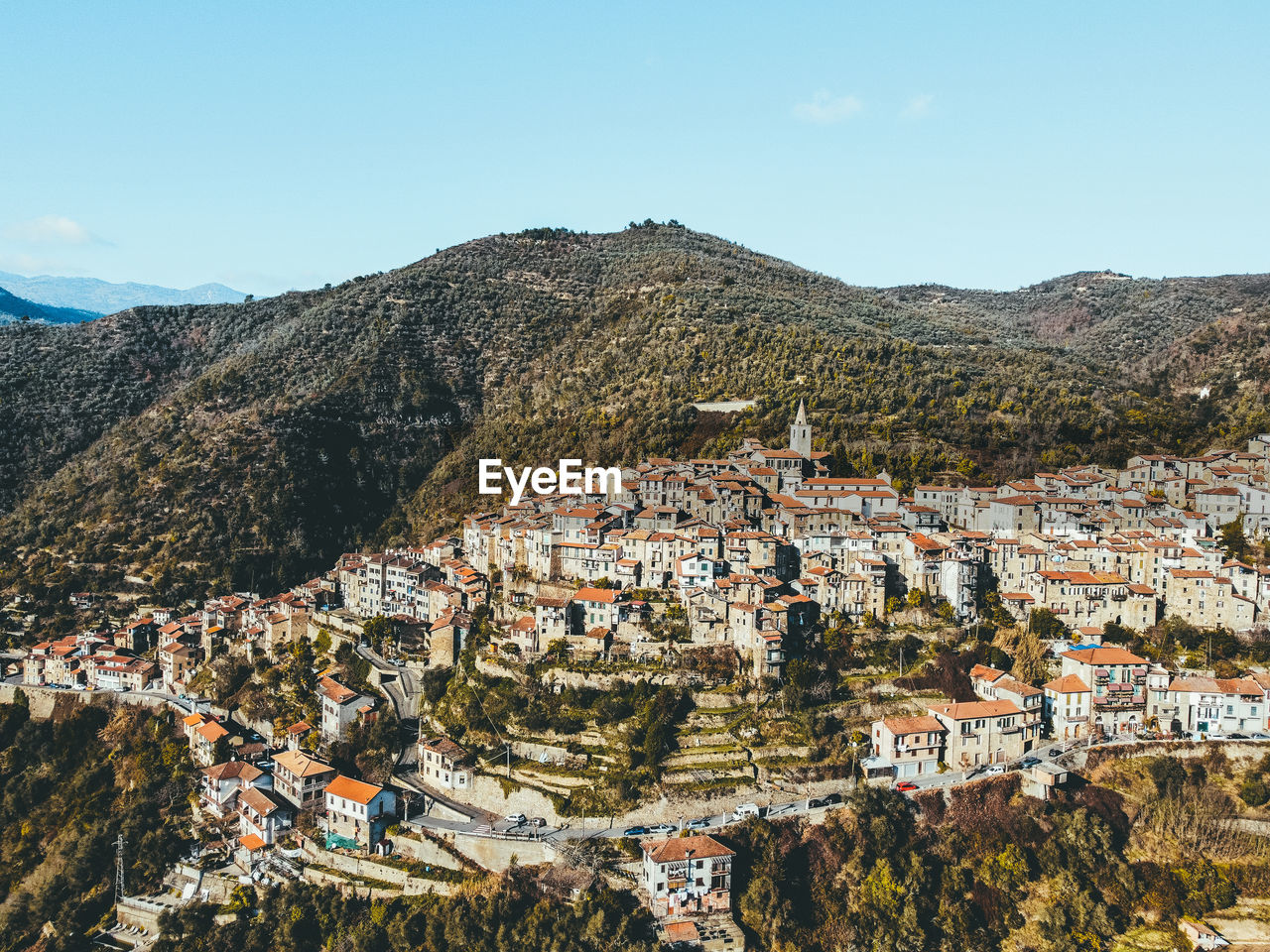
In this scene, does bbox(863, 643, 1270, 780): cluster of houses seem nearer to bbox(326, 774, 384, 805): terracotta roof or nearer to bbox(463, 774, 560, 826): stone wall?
bbox(463, 774, 560, 826): stone wall

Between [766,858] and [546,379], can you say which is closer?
[766,858]

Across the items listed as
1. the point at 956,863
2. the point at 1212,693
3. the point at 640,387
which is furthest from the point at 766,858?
the point at 640,387

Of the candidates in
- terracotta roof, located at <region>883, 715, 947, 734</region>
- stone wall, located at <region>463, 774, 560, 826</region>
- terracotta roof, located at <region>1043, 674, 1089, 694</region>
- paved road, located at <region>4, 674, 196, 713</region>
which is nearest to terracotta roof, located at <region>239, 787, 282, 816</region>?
stone wall, located at <region>463, 774, 560, 826</region>

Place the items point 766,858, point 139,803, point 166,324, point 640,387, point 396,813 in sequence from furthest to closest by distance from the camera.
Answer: point 166,324, point 640,387, point 139,803, point 396,813, point 766,858

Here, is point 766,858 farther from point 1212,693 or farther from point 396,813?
point 1212,693

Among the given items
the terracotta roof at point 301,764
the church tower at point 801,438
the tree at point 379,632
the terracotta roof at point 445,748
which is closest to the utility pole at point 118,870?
the terracotta roof at point 301,764

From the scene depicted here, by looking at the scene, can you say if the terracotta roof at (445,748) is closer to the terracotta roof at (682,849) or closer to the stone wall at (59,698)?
the terracotta roof at (682,849)
